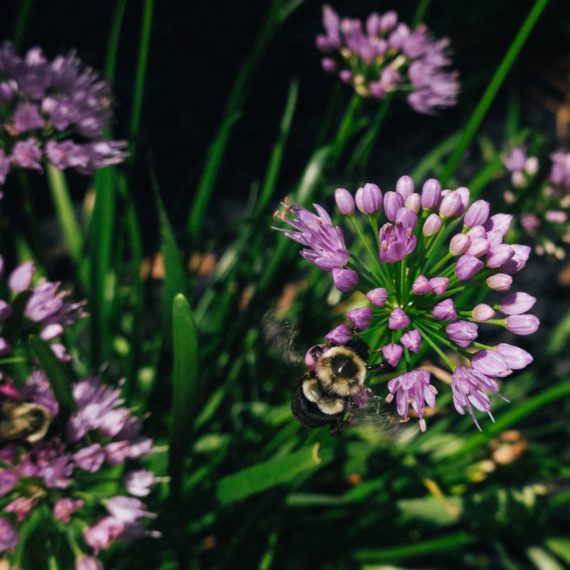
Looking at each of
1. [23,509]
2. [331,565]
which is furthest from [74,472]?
[331,565]

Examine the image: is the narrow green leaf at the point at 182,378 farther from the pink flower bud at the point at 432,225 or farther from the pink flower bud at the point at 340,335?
the pink flower bud at the point at 432,225

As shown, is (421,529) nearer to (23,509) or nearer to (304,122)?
(23,509)

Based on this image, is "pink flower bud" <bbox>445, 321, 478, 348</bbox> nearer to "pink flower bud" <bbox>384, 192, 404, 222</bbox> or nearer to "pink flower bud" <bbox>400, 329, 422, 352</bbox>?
"pink flower bud" <bbox>400, 329, 422, 352</bbox>

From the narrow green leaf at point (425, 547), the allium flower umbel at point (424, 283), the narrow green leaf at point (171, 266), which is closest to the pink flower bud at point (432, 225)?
the allium flower umbel at point (424, 283)

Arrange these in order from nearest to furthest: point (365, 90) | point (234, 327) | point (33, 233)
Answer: point (33, 233) → point (365, 90) → point (234, 327)

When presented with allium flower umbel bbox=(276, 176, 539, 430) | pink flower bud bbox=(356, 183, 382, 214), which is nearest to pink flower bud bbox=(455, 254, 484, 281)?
allium flower umbel bbox=(276, 176, 539, 430)

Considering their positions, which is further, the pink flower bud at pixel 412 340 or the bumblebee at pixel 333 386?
the bumblebee at pixel 333 386
